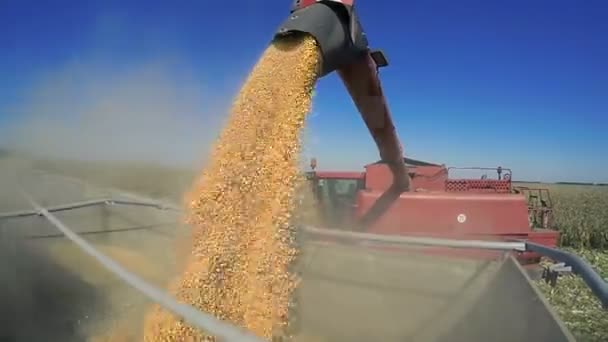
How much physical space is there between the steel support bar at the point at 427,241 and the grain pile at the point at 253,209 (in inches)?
20.4

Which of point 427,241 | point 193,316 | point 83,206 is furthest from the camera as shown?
point 83,206

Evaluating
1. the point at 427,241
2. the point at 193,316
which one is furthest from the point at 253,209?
the point at 427,241

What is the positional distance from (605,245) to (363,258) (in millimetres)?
9860

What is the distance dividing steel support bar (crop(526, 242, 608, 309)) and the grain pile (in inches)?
41.2

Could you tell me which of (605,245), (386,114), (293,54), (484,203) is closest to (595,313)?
(484,203)

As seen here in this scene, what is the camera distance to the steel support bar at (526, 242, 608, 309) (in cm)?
135

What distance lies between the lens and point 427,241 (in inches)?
108

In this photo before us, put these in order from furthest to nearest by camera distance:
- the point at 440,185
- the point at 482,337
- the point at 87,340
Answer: the point at 440,185 → the point at 87,340 → the point at 482,337

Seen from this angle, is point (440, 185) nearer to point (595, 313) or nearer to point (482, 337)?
point (595, 313)

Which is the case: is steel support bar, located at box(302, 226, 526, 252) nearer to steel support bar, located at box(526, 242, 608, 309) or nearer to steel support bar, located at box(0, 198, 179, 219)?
steel support bar, located at box(526, 242, 608, 309)

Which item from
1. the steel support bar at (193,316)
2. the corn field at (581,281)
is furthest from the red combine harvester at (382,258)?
the corn field at (581,281)

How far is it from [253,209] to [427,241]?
1.16 metres

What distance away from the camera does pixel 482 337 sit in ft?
7.55

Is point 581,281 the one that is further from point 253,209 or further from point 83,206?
point 83,206
